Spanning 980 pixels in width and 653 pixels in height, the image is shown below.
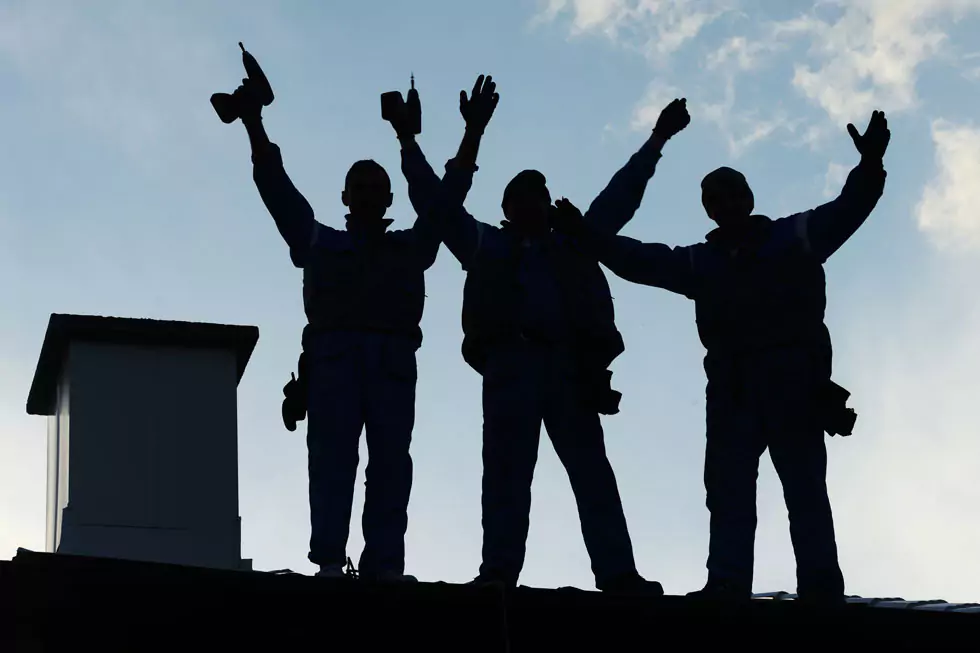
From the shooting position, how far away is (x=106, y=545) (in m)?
12.9

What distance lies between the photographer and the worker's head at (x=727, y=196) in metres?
8.82

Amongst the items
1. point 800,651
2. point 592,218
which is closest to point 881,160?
point 592,218

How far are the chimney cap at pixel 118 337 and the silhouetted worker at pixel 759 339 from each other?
6.12 meters

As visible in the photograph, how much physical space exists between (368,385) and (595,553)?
1.56m

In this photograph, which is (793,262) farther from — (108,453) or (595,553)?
(108,453)

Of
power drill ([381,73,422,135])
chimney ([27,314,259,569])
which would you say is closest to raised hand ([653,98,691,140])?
power drill ([381,73,422,135])

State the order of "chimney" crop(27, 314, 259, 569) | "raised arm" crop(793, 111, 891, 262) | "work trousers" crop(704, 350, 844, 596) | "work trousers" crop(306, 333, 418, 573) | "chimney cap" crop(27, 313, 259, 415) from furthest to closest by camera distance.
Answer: "chimney cap" crop(27, 313, 259, 415) → "chimney" crop(27, 314, 259, 569) → "raised arm" crop(793, 111, 891, 262) → "work trousers" crop(306, 333, 418, 573) → "work trousers" crop(704, 350, 844, 596)

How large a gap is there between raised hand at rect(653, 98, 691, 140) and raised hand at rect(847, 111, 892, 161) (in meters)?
1.09

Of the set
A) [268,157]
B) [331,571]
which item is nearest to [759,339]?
[331,571]

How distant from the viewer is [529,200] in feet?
29.7

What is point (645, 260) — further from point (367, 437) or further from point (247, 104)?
point (247, 104)

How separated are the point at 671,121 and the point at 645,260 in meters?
0.97

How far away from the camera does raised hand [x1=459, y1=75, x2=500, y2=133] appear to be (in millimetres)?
8859

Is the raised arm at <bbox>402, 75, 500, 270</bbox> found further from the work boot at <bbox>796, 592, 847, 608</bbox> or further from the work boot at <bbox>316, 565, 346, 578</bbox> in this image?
the work boot at <bbox>796, 592, 847, 608</bbox>
